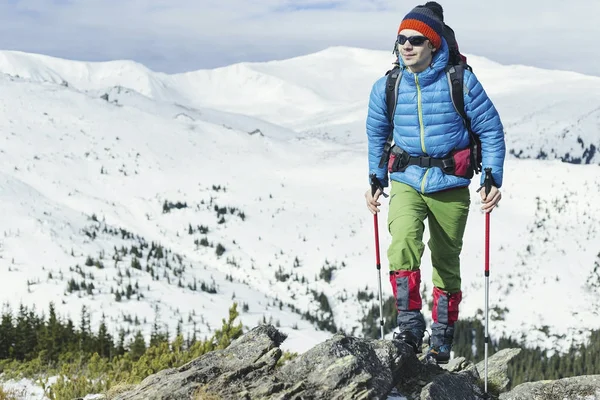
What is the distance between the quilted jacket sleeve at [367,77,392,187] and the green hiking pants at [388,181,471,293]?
367 mm

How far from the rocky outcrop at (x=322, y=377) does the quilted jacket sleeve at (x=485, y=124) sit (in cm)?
256

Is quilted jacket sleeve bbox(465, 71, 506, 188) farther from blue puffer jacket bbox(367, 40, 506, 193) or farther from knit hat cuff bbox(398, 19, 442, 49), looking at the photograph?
knit hat cuff bbox(398, 19, 442, 49)

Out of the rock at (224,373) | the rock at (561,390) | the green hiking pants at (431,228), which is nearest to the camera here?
the rock at (224,373)

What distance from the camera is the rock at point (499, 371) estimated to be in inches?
307

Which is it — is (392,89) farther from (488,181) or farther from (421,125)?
(488,181)

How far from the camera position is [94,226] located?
8481 centimetres

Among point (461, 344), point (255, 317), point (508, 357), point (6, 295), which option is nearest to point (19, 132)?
point (6, 295)

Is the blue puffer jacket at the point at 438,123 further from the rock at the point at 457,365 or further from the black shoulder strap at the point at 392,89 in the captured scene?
the rock at the point at 457,365

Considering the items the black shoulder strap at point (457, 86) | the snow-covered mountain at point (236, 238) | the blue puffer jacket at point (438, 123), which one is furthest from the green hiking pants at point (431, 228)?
the snow-covered mountain at point (236, 238)

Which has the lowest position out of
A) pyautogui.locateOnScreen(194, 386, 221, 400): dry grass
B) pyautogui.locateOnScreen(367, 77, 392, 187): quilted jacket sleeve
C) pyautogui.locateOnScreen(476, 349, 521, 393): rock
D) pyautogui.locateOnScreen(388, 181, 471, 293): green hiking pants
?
pyautogui.locateOnScreen(476, 349, 521, 393): rock

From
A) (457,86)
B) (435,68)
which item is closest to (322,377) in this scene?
(457,86)

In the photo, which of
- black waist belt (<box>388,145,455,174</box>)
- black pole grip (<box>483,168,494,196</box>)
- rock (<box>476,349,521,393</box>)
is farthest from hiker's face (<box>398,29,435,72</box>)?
rock (<box>476,349,521,393</box>)

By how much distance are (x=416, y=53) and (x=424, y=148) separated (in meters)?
1.19

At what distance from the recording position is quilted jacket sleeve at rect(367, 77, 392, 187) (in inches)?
298
